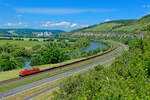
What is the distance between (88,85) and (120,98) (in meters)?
6.42

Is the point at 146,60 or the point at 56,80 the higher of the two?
the point at 146,60

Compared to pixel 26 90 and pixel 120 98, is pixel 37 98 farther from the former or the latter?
pixel 120 98

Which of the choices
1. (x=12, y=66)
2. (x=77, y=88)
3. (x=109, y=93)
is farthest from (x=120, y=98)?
(x=12, y=66)

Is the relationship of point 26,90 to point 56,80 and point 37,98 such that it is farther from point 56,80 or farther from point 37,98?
point 56,80

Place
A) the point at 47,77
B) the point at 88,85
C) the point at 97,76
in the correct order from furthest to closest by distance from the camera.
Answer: the point at 47,77
the point at 97,76
the point at 88,85

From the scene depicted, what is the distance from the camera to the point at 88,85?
70.7ft

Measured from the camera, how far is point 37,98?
3338cm

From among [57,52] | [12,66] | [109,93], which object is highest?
[109,93]

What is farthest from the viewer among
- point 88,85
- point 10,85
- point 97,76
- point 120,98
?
point 10,85

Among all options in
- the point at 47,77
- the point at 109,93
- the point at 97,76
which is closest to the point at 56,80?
the point at 47,77

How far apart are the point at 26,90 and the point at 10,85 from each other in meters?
5.77

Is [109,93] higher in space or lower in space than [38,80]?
higher

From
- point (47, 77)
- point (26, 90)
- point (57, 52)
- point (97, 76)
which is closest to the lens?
point (97, 76)

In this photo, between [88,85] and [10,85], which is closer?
[88,85]
